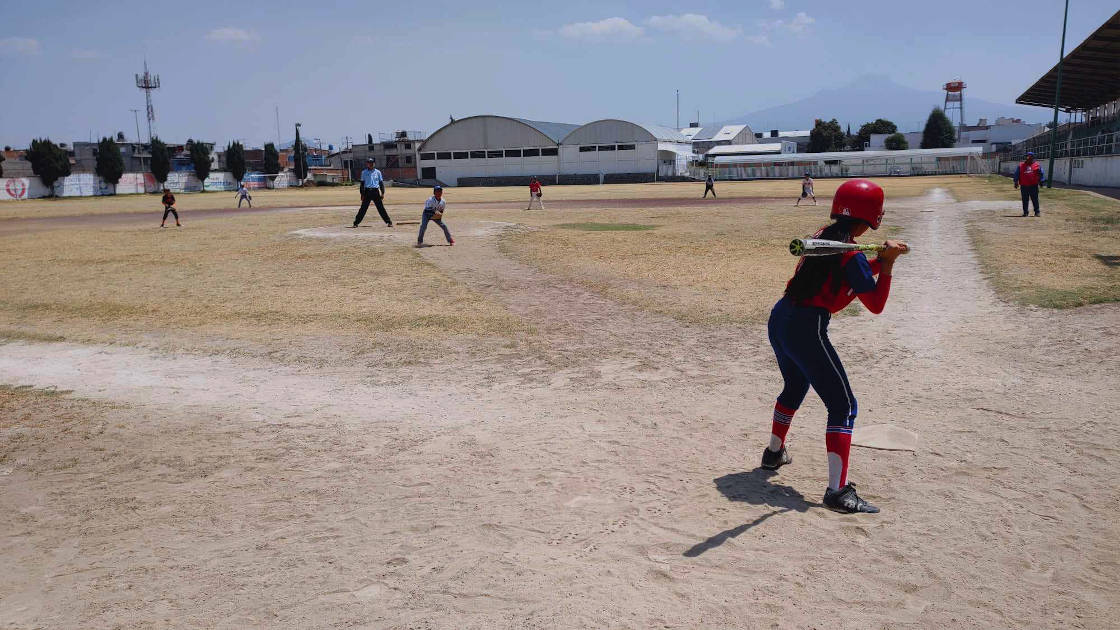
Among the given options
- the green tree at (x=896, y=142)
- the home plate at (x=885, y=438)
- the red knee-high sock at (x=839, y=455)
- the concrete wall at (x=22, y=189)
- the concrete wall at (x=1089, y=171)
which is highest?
the green tree at (x=896, y=142)

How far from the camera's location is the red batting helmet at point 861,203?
4.65 m

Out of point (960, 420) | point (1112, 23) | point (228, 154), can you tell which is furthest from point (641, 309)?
point (228, 154)

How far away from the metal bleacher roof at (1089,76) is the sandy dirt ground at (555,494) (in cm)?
4270

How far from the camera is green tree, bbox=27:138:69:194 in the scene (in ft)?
218

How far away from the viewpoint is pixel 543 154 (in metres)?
82.5

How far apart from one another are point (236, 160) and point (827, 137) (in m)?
84.2

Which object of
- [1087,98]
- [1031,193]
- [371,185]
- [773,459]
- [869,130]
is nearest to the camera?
[773,459]

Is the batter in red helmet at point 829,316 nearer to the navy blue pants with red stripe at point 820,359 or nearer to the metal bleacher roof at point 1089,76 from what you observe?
the navy blue pants with red stripe at point 820,359

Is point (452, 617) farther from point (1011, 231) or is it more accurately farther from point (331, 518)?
point (1011, 231)

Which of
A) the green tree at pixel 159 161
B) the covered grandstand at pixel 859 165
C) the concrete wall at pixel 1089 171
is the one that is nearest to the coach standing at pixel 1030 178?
the concrete wall at pixel 1089 171

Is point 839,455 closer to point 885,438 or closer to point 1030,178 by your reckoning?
point 885,438

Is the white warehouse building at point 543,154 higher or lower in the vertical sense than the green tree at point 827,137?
lower

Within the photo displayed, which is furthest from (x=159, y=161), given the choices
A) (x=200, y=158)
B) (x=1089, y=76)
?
(x=1089, y=76)

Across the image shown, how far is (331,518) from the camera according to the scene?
472cm
